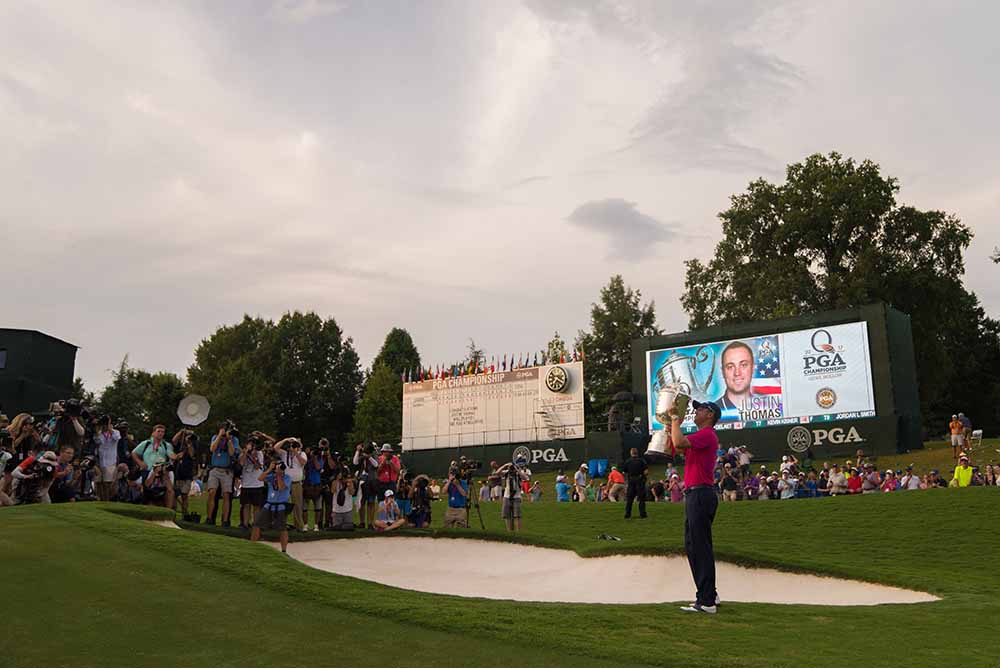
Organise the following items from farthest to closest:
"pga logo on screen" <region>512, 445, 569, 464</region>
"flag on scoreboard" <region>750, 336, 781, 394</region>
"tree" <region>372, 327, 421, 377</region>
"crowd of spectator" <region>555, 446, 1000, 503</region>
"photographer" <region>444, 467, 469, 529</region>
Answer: "tree" <region>372, 327, 421, 377</region> < "pga logo on screen" <region>512, 445, 569, 464</region> < "flag on scoreboard" <region>750, 336, 781, 394</region> < "crowd of spectator" <region>555, 446, 1000, 503</region> < "photographer" <region>444, 467, 469, 529</region>

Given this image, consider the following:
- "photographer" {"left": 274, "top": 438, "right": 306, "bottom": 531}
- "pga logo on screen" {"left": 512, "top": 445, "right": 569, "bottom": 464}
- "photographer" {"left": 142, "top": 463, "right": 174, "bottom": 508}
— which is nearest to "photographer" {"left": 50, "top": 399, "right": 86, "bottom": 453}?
"photographer" {"left": 142, "top": 463, "right": 174, "bottom": 508}

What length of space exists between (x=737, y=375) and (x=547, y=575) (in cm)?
2891

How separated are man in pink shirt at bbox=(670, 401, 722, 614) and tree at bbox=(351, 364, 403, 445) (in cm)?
6725

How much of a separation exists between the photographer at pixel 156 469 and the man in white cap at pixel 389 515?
201 inches

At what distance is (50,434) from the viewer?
1608cm

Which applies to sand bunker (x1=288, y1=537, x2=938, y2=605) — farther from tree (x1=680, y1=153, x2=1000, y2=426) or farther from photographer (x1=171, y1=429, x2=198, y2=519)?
tree (x1=680, y1=153, x2=1000, y2=426)

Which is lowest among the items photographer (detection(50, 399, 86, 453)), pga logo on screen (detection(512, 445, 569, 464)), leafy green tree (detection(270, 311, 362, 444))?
photographer (detection(50, 399, 86, 453))

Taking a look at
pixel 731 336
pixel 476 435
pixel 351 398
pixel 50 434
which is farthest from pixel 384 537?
pixel 351 398

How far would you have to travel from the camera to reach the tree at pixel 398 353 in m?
95.7

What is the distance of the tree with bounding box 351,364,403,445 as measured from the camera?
7675 cm

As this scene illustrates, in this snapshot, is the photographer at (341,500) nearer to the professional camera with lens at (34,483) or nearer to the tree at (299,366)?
the professional camera with lens at (34,483)

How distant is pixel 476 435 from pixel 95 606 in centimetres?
4692

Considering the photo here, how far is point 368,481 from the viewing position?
67.4ft

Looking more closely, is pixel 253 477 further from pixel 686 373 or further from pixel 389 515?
pixel 686 373
